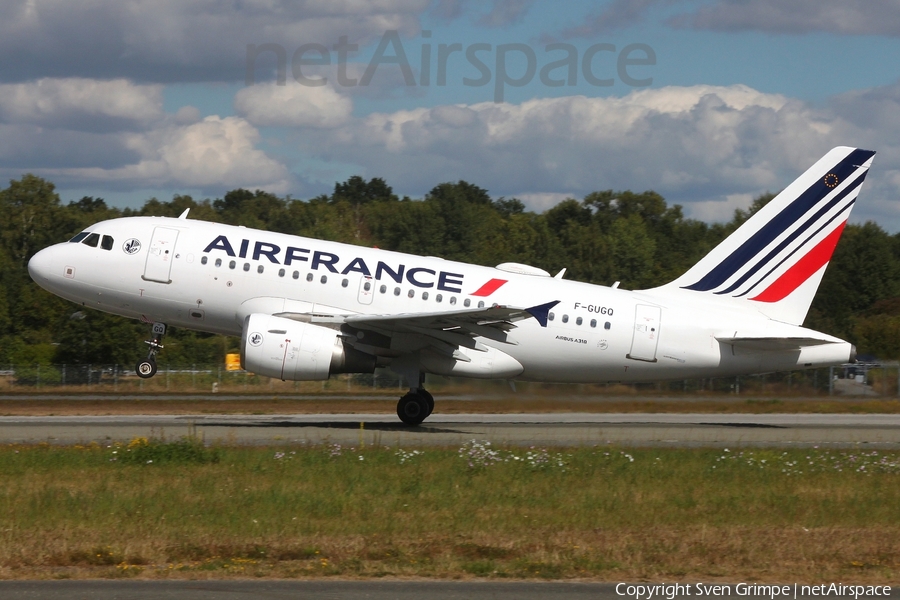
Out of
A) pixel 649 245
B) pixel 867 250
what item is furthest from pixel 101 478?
pixel 649 245

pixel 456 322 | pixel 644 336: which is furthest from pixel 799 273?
pixel 456 322

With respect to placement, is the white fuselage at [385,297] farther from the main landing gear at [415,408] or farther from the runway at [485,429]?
the main landing gear at [415,408]

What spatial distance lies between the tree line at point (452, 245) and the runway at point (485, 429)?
11423 millimetres

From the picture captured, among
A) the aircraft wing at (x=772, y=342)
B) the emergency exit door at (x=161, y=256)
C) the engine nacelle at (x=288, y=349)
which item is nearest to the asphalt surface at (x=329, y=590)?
the engine nacelle at (x=288, y=349)

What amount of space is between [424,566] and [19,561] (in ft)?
14.6

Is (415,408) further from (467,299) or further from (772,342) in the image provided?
(772,342)

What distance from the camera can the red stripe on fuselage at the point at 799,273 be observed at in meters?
28.0

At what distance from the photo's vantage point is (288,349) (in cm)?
2392

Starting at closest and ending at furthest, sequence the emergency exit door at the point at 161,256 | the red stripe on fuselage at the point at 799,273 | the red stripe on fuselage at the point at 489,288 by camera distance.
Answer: the emergency exit door at the point at 161,256, the red stripe on fuselage at the point at 489,288, the red stripe on fuselage at the point at 799,273

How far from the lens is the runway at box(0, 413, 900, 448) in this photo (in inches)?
912

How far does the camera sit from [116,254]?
86.8 ft

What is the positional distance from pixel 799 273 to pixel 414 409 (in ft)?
36.6

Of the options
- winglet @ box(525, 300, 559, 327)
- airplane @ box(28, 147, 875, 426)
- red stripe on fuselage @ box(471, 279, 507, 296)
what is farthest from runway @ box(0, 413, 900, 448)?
red stripe on fuselage @ box(471, 279, 507, 296)

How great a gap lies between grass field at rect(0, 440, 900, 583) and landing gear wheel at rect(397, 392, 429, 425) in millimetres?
5429
